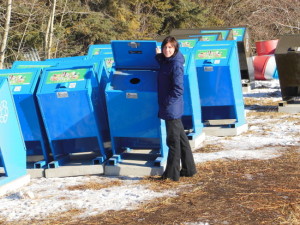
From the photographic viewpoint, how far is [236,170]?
6344mm

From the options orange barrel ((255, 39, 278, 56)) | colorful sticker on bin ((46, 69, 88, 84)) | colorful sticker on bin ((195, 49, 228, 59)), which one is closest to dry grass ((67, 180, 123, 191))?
colorful sticker on bin ((46, 69, 88, 84))

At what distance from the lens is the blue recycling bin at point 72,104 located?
6402 millimetres

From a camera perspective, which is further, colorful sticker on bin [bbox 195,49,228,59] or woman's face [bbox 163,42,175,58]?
colorful sticker on bin [bbox 195,49,228,59]

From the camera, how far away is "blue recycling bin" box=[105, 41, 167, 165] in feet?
20.9

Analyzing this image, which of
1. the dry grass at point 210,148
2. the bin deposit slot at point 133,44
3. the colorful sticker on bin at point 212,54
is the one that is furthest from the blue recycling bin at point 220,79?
the bin deposit slot at point 133,44

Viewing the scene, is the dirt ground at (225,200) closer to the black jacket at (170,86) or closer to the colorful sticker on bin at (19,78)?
the black jacket at (170,86)

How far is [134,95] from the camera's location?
635 cm

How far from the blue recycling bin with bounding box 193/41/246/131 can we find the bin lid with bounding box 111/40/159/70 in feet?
6.31

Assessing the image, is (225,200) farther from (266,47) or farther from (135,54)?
(266,47)

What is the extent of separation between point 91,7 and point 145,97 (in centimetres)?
1268

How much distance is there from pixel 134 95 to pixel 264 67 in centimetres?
891

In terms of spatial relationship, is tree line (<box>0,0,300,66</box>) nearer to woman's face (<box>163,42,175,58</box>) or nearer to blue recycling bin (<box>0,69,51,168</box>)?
blue recycling bin (<box>0,69,51,168</box>)

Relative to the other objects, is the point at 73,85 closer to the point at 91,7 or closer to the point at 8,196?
the point at 8,196

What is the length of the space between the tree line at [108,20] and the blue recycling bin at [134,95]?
12.8 ft
